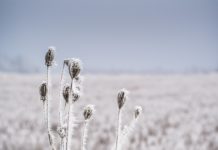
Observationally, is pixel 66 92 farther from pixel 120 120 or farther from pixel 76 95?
pixel 120 120

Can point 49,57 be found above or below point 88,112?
above

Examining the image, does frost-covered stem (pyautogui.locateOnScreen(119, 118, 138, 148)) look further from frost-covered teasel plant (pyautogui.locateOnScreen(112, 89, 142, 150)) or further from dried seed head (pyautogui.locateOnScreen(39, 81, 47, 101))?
dried seed head (pyautogui.locateOnScreen(39, 81, 47, 101))

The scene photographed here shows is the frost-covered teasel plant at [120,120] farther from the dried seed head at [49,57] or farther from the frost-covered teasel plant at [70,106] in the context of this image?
the dried seed head at [49,57]

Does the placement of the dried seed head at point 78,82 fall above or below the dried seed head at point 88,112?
above

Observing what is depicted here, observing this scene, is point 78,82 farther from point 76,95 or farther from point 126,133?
point 126,133

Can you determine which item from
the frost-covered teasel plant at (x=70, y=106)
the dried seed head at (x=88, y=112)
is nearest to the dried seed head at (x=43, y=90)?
the frost-covered teasel plant at (x=70, y=106)

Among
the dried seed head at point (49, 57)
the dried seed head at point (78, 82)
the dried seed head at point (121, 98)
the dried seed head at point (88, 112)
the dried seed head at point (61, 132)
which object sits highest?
the dried seed head at point (49, 57)

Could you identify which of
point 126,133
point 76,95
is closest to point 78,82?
point 76,95

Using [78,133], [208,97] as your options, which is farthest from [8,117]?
[208,97]

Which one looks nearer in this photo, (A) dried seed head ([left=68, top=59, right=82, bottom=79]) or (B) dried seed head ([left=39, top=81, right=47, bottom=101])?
(A) dried seed head ([left=68, top=59, right=82, bottom=79])

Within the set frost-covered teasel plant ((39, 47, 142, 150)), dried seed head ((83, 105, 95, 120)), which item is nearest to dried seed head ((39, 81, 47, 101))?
frost-covered teasel plant ((39, 47, 142, 150))

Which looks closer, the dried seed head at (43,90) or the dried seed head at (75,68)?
the dried seed head at (75,68)

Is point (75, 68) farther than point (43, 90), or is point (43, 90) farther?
point (43, 90)

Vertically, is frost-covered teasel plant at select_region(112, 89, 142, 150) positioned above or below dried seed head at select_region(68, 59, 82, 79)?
below
